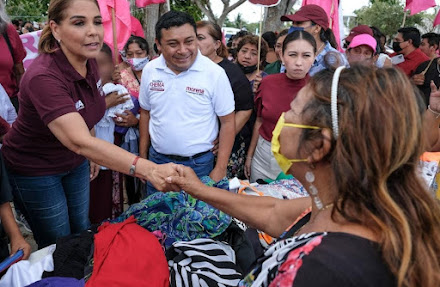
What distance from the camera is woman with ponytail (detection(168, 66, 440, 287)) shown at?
3.24 feet

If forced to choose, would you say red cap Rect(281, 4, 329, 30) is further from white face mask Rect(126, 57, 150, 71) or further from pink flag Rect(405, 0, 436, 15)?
pink flag Rect(405, 0, 436, 15)

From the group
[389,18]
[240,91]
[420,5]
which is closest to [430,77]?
[420,5]

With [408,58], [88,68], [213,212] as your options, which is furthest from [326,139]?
[408,58]

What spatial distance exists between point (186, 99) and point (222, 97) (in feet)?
0.92

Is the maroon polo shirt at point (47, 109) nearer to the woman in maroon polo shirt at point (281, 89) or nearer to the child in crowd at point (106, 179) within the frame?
the child in crowd at point (106, 179)

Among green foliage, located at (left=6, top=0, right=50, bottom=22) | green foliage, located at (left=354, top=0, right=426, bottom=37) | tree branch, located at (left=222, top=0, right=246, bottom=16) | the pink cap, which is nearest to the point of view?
the pink cap

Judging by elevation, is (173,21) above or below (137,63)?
above

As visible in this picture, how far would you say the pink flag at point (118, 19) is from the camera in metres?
4.38

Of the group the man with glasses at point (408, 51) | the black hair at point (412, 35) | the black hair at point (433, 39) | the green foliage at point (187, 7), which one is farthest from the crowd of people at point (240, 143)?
the green foliage at point (187, 7)

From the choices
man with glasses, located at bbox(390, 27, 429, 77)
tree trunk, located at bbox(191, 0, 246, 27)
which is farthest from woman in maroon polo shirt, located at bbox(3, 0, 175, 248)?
tree trunk, located at bbox(191, 0, 246, 27)

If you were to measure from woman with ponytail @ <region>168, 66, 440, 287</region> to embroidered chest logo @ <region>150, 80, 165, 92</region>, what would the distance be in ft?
6.16

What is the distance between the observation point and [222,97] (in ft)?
9.68

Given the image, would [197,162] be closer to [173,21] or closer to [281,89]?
[281,89]

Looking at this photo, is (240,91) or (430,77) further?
(430,77)
